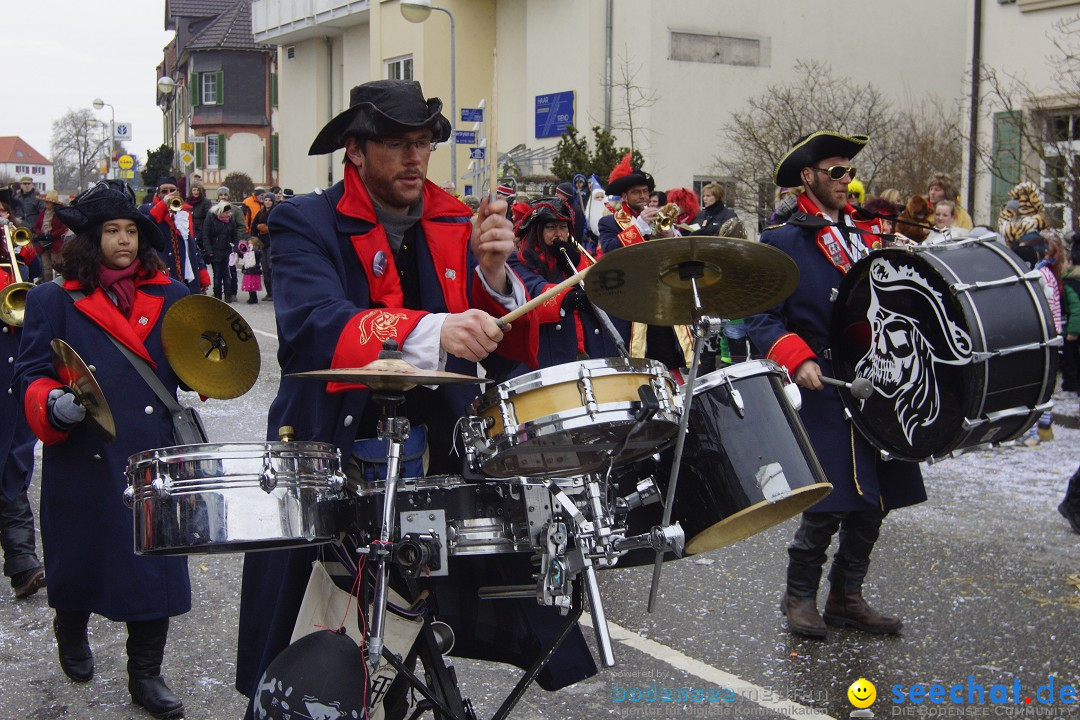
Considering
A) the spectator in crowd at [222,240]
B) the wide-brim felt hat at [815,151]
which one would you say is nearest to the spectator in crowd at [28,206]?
the spectator in crowd at [222,240]

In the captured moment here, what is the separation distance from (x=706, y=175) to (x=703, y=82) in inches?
74.1

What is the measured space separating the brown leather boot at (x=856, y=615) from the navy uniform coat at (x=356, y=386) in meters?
2.31

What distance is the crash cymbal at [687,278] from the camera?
2604 millimetres

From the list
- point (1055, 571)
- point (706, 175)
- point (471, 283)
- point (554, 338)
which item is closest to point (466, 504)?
point (471, 283)

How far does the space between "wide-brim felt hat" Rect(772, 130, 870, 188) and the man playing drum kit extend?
2183 millimetres

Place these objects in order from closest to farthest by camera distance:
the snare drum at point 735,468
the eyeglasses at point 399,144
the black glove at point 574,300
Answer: the eyeglasses at point 399,144 < the snare drum at point 735,468 < the black glove at point 574,300

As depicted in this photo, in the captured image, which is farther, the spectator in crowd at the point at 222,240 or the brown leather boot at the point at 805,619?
the spectator in crowd at the point at 222,240

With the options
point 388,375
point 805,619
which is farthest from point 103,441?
point 805,619

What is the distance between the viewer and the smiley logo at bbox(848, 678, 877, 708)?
412cm

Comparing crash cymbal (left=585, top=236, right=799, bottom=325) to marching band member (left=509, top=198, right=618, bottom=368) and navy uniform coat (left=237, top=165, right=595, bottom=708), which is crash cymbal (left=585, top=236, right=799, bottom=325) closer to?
navy uniform coat (left=237, top=165, right=595, bottom=708)

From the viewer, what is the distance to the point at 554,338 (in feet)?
21.1

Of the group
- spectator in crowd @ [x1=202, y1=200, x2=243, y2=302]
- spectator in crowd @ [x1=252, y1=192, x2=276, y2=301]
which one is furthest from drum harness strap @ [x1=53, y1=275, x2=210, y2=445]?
spectator in crowd @ [x1=202, y1=200, x2=243, y2=302]

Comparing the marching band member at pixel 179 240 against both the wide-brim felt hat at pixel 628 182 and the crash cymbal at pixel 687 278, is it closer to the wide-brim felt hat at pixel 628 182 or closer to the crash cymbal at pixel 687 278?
the wide-brim felt hat at pixel 628 182

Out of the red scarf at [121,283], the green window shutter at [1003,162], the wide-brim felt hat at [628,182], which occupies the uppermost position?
the green window shutter at [1003,162]
